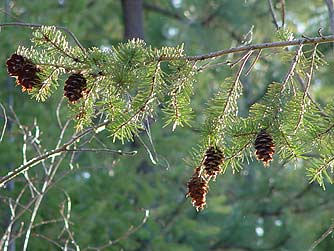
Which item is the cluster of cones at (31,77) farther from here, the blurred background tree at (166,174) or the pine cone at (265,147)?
the blurred background tree at (166,174)

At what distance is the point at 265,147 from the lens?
93.7 inches

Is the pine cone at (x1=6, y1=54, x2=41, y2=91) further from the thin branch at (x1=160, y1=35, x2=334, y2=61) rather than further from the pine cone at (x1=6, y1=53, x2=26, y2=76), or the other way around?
the thin branch at (x1=160, y1=35, x2=334, y2=61)

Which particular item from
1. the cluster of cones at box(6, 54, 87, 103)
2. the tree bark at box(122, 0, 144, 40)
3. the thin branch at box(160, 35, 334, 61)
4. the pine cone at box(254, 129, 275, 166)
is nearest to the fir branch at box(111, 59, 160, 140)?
the thin branch at box(160, 35, 334, 61)

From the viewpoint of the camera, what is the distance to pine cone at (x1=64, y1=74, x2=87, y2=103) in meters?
2.31

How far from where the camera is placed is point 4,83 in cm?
684

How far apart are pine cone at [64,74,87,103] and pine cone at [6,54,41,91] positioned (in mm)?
106

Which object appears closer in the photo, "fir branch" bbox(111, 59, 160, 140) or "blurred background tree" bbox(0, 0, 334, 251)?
"fir branch" bbox(111, 59, 160, 140)

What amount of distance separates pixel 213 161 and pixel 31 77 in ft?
1.87

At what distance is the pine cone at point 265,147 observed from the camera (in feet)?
7.76

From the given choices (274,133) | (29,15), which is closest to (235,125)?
(274,133)

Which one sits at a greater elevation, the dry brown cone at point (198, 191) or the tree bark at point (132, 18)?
the tree bark at point (132, 18)

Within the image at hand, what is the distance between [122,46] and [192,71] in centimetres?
25

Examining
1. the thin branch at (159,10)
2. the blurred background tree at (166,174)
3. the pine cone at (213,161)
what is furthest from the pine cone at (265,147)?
the thin branch at (159,10)

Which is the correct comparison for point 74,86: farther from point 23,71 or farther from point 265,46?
point 265,46
